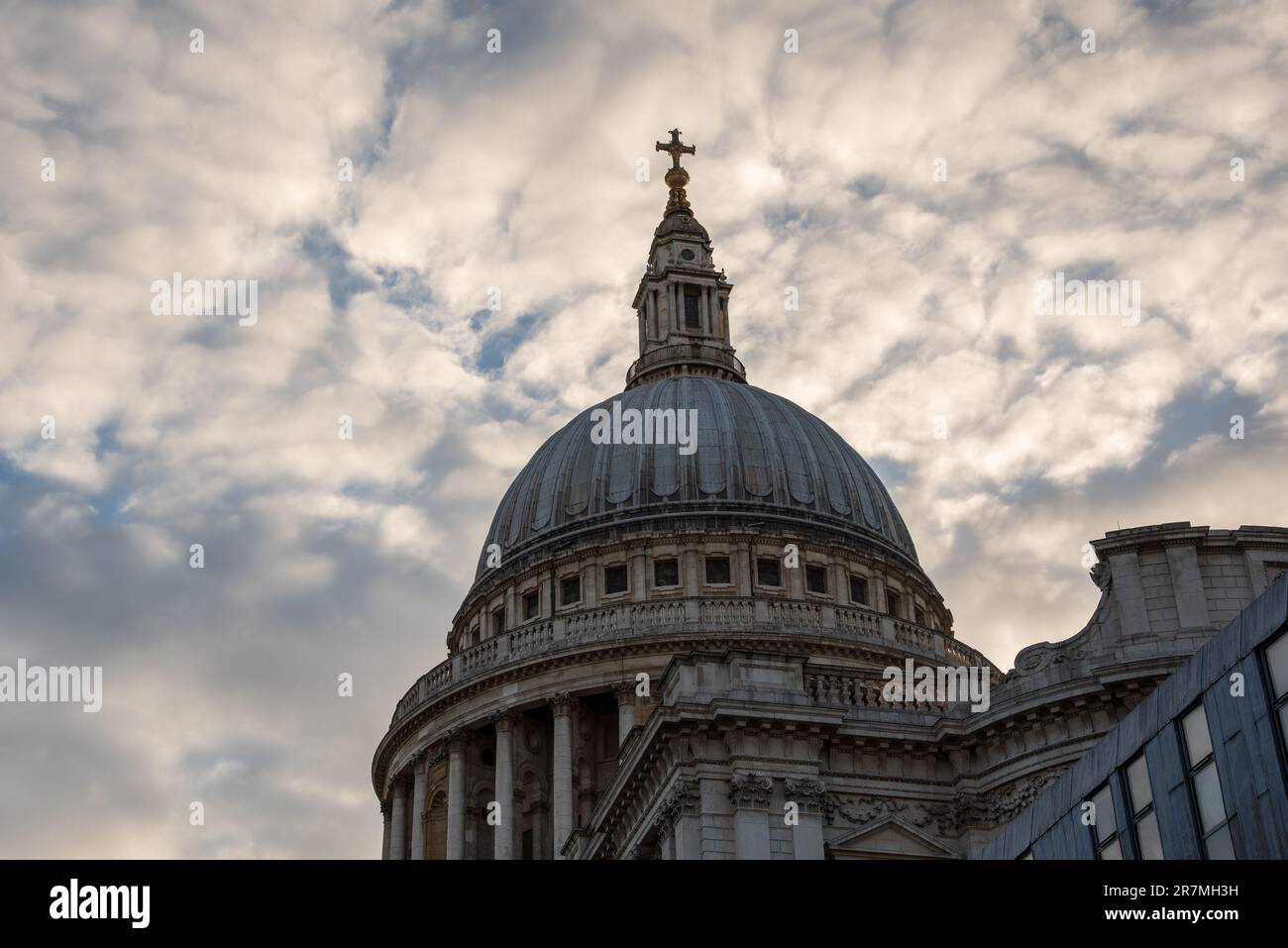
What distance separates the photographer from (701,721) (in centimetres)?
4184

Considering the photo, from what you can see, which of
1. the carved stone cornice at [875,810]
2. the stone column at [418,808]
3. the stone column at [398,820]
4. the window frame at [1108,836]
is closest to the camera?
the window frame at [1108,836]

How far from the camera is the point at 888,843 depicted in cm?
4212

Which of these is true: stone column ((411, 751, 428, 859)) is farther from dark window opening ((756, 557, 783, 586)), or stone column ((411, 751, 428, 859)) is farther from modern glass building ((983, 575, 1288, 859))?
modern glass building ((983, 575, 1288, 859))

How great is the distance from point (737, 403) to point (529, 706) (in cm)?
1854

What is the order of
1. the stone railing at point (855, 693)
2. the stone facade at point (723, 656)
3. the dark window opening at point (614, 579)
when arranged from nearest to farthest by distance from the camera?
the stone facade at point (723, 656)
the stone railing at point (855, 693)
the dark window opening at point (614, 579)

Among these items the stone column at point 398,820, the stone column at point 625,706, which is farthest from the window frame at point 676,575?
the stone column at point 398,820

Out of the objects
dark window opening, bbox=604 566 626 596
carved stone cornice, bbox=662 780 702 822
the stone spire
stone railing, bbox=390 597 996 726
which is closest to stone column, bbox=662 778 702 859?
carved stone cornice, bbox=662 780 702 822

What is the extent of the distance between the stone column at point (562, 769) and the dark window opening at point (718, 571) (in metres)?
8.12

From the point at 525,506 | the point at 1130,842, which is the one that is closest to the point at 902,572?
the point at 525,506

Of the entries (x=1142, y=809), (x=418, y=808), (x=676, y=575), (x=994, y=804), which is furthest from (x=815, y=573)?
(x=1142, y=809)

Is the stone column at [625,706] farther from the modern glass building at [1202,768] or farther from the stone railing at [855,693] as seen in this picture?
the modern glass building at [1202,768]

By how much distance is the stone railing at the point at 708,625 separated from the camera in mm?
70000

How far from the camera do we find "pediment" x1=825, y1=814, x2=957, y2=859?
136 ft

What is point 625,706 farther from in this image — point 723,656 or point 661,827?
point 723,656
